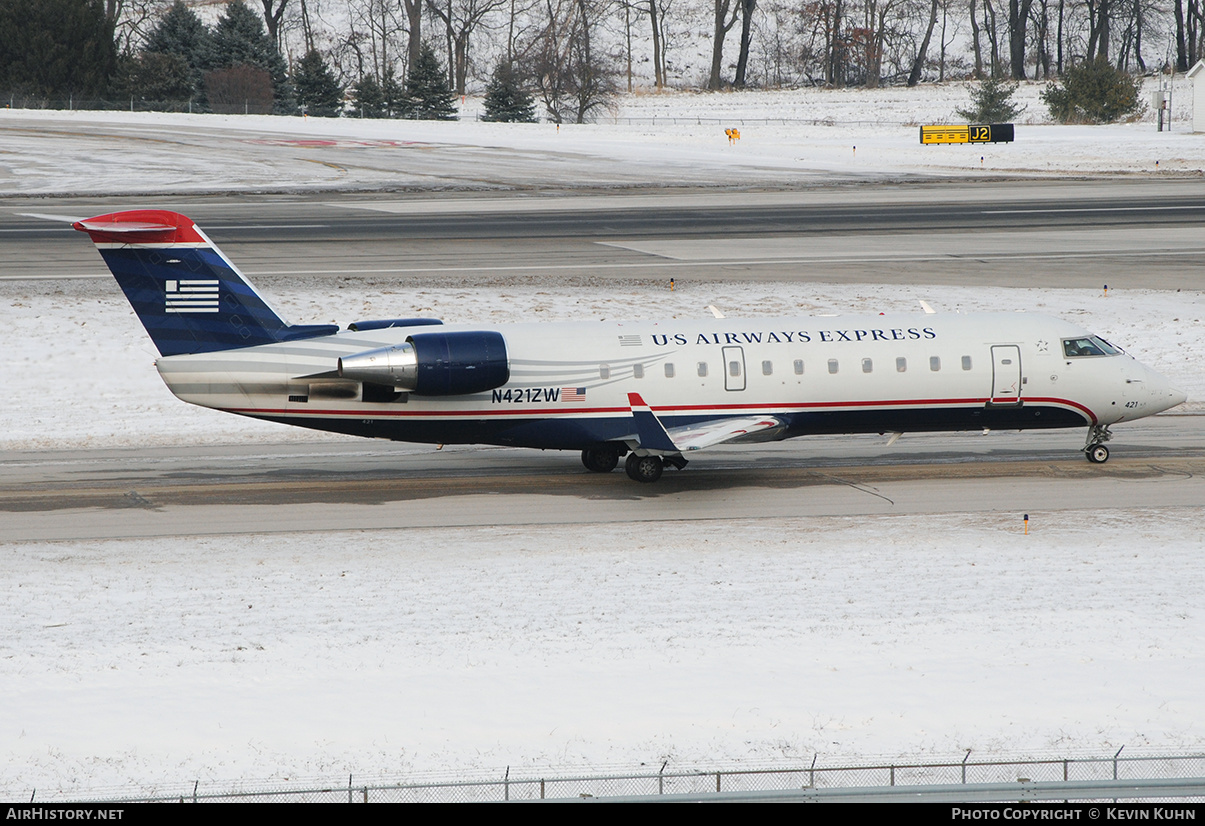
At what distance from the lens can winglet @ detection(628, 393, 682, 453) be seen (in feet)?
72.3

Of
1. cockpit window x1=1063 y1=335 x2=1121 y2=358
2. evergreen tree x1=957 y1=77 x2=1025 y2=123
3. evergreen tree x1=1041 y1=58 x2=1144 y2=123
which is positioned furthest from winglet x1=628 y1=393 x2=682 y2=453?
evergreen tree x1=1041 y1=58 x2=1144 y2=123

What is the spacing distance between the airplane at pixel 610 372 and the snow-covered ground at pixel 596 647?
8.90 feet

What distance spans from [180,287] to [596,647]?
11.0m

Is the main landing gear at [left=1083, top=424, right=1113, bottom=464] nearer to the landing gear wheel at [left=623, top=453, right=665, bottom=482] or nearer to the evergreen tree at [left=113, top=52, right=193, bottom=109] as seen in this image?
the landing gear wheel at [left=623, top=453, right=665, bottom=482]

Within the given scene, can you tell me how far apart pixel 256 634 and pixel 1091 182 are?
5863cm

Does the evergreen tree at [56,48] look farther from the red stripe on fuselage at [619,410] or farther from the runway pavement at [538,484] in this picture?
the red stripe on fuselage at [619,410]

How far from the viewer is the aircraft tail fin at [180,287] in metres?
21.7

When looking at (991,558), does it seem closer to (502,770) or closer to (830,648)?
(830,648)

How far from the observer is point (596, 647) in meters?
15.5

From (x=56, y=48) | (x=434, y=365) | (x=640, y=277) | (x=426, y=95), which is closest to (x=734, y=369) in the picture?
(x=434, y=365)

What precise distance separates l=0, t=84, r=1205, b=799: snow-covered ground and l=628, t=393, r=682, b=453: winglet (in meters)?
1.65

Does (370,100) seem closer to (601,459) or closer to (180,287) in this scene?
(601,459)

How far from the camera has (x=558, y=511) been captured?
22.1 meters
